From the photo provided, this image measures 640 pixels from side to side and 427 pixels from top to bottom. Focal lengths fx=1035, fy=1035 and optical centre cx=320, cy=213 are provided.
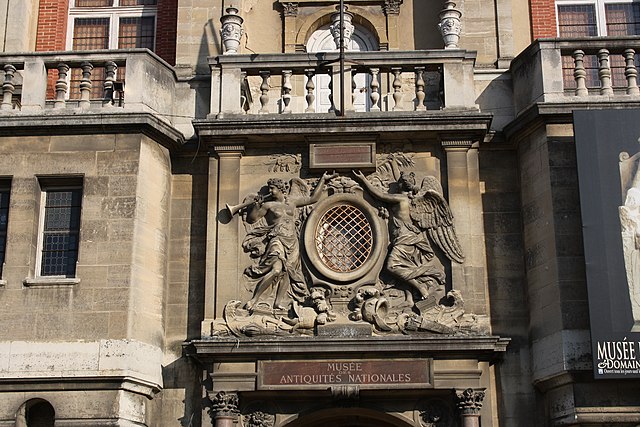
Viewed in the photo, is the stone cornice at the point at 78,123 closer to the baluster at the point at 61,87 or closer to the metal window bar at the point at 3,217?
the baluster at the point at 61,87

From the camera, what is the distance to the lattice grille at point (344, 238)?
15953mm

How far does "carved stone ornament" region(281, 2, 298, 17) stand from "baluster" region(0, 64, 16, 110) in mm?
5482

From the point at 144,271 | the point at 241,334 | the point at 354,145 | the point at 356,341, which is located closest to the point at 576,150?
the point at 354,145

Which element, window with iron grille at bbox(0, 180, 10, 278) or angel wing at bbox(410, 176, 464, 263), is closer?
angel wing at bbox(410, 176, 464, 263)

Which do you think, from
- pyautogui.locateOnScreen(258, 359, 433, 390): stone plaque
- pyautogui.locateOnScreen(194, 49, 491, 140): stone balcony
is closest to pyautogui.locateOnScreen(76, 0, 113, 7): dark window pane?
pyautogui.locateOnScreen(194, 49, 491, 140): stone balcony

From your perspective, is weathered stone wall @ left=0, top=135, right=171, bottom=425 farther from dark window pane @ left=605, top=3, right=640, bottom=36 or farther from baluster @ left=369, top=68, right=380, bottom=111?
dark window pane @ left=605, top=3, right=640, bottom=36

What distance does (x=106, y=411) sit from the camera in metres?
14.7

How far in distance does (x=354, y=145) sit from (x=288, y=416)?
4.33 metres

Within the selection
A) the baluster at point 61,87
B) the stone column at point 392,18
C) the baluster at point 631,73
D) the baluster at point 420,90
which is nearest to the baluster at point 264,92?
the baluster at point 420,90

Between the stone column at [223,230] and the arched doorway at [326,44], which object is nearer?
the stone column at [223,230]

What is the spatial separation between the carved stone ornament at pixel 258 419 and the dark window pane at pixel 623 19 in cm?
1019

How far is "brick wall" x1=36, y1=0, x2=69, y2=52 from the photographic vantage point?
20.0 metres

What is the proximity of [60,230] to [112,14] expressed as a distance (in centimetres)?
626

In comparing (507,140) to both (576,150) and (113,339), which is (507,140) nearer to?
(576,150)
